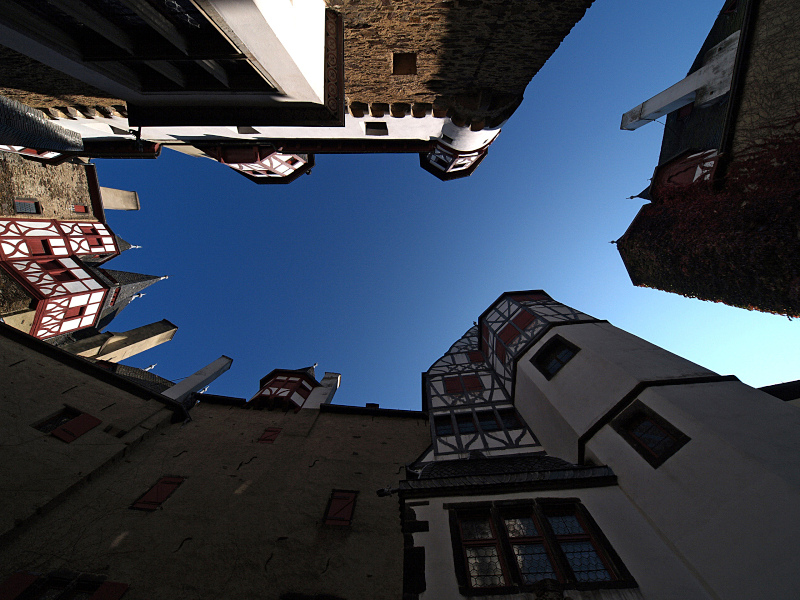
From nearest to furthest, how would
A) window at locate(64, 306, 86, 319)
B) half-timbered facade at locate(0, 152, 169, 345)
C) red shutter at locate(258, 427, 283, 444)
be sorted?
1. red shutter at locate(258, 427, 283, 444)
2. half-timbered facade at locate(0, 152, 169, 345)
3. window at locate(64, 306, 86, 319)

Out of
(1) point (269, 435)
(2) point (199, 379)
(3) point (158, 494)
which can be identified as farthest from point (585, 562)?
(2) point (199, 379)

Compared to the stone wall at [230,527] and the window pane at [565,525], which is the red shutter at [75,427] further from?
the window pane at [565,525]

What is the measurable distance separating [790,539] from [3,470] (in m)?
15.1

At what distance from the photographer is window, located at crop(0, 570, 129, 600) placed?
16.3ft

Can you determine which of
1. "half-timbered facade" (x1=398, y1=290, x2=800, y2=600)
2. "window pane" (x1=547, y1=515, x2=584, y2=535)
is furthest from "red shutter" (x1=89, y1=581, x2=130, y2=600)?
"window pane" (x1=547, y1=515, x2=584, y2=535)

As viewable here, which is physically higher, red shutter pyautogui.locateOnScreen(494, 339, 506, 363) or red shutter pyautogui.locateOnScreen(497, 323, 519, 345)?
red shutter pyautogui.locateOnScreen(497, 323, 519, 345)

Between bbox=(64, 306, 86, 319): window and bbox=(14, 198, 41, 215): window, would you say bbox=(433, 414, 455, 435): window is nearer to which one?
bbox=(64, 306, 86, 319): window

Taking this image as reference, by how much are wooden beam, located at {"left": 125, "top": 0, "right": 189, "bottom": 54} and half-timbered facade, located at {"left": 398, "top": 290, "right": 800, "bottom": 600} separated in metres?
10.5

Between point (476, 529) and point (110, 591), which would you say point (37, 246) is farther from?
point (476, 529)

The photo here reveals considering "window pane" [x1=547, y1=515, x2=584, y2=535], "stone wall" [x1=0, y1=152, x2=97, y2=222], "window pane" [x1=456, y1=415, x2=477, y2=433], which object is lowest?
"window pane" [x1=456, y1=415, x2=477, y2=433]

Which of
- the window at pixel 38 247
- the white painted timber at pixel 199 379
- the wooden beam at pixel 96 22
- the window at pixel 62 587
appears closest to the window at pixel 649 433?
the window at pixel 62 587

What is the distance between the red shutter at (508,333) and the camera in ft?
47.9

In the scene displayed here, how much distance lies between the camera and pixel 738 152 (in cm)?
917

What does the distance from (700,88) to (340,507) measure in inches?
894
